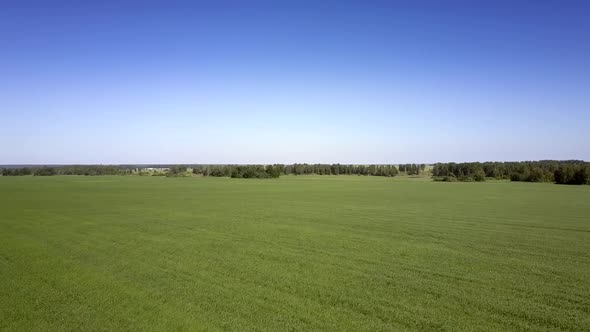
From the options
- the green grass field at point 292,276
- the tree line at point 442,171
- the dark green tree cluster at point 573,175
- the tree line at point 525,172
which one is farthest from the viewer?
the tree line at point 442,171

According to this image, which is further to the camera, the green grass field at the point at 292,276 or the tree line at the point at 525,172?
the tree line at the point at 525,172

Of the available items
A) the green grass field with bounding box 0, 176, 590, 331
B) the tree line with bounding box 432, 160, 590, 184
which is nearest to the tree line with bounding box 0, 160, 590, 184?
the tree line with bounding box 432, 160, 590, 184

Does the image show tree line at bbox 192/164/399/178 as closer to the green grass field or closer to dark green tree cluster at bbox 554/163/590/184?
dark green tree cluster at bbox 554/163/590/184

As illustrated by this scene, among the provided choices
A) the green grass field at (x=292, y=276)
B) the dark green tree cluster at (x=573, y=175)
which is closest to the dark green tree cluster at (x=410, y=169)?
the dark green tree cluster at (x=573, y=175)

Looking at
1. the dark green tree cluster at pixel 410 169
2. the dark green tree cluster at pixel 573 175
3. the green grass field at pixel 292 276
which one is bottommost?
the green grass field at pixel 292 276

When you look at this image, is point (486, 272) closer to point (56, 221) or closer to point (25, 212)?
point (56, 221)

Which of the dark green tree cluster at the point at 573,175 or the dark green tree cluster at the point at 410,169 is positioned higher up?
the dark green tree cluster at the point at 410,169

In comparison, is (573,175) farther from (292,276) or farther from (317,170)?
(292,276)

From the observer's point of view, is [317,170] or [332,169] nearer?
[332,169]

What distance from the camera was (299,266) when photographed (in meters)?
15.0

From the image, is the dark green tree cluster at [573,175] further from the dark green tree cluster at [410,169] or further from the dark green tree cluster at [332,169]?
the dark green tree cluster at [332,169]

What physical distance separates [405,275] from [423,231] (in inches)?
424

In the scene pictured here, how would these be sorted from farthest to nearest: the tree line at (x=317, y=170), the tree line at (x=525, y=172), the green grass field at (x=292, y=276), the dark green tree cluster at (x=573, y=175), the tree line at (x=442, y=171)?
the tree line at (x=317, y=170) < the tree line at (x=442, y=171) < the tree line at (x=525, y=172) < the dark green tree cluster at (x=573, y=175) < the green grass field at (x=292, y=276)

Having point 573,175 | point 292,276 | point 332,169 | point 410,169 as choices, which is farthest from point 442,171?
point 292,276
